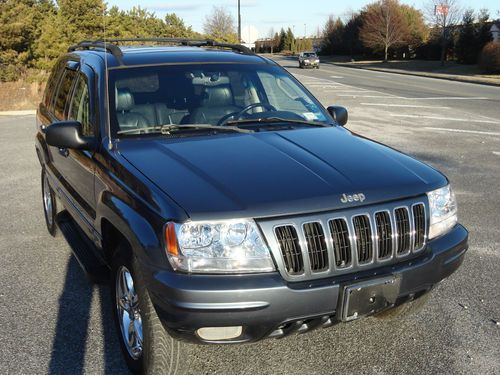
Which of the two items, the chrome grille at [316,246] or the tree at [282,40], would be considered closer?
the chrome grille at [316,246]

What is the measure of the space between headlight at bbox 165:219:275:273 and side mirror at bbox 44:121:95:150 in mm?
1264

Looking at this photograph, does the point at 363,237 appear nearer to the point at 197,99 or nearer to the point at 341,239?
the point at 341,239

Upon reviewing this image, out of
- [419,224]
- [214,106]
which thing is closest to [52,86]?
[214,106]

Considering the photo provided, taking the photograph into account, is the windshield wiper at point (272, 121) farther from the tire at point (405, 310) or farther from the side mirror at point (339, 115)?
the tire at point (405, 310)

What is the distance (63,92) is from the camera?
16.1ft

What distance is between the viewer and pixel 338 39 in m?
81.8

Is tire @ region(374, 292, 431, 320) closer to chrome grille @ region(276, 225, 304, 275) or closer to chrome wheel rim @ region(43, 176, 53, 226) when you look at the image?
chrome grille @ region(276, 225, 304, 275)

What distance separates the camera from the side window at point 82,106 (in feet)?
13.0

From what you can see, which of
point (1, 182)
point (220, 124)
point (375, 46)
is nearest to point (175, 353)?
point (220, 124)

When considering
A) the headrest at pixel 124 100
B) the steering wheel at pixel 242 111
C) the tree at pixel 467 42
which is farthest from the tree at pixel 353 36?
the headrest at pixel 124 100

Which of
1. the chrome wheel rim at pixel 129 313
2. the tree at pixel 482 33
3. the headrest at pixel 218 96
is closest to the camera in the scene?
the chrome wheel rim at pixel 129 313

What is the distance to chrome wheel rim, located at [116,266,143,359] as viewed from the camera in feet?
10.1

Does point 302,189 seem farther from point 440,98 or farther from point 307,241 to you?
point 440,98

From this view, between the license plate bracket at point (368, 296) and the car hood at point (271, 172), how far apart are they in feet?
1.34
